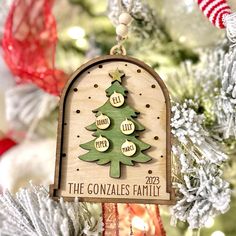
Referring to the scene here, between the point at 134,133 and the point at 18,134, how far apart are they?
34 cm

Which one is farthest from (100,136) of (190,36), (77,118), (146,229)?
(190,36)

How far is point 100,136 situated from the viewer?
530 millimetres

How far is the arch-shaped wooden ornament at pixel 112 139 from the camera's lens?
52 cm

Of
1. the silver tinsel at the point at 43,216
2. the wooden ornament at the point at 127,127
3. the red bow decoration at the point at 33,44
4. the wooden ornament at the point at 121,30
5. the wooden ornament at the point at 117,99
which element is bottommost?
the silver tinsel at the point at 43,216

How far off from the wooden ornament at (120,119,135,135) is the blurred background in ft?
0.42

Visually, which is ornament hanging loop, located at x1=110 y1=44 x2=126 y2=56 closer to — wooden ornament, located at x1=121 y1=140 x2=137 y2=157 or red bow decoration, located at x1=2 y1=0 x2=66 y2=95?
wooden ornament, located at x1=121 y1=140 x2=137 y2=157

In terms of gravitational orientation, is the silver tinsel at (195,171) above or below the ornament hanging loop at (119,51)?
below

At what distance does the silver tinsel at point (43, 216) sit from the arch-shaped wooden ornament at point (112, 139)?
18 mm

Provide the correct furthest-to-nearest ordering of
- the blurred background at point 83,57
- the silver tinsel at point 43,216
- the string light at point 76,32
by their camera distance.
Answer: the string light at point 76,32
the blurred background at point 83,57
the silver tinsel at point 43,216

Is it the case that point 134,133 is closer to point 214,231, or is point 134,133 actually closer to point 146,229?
point 146,229

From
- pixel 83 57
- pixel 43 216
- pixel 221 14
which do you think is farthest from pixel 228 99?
pixel 83 57

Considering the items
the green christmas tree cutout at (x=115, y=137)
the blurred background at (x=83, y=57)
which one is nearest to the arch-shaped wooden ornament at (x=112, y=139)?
the green christmas tree cutout at (x=115, y=137)

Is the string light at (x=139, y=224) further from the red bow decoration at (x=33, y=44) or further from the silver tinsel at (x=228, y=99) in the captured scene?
the red bow decoration at (x=33, y=44)

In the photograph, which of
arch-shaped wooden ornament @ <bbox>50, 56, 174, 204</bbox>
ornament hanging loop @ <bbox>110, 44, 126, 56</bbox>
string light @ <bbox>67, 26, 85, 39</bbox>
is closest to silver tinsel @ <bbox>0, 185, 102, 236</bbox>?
arch-shaped wooden ornament @ <bbox>50, 56, 174, 204</bbox>
